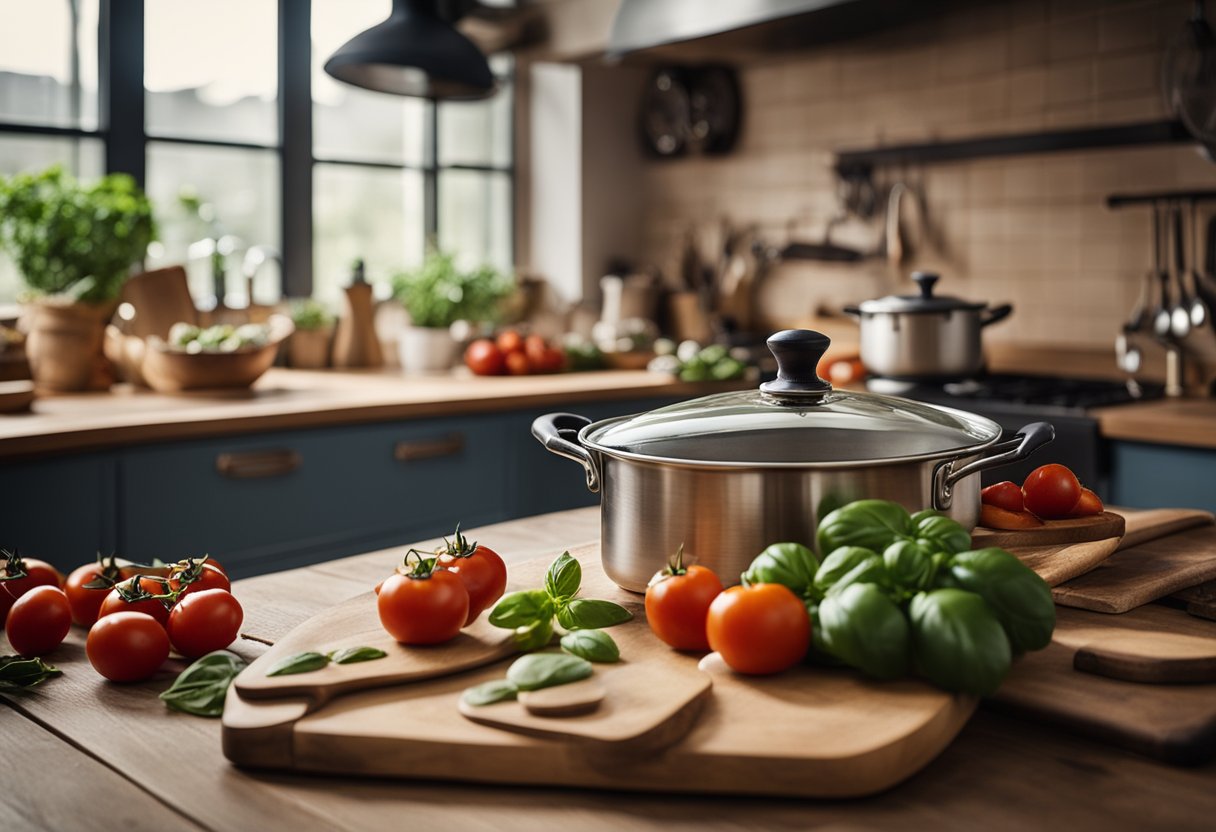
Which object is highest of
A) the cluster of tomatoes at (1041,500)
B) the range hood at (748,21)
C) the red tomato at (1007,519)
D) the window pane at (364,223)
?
the range hood at (748,21)

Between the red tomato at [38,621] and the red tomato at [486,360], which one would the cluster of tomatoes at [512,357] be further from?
the red tomato at [38,621]

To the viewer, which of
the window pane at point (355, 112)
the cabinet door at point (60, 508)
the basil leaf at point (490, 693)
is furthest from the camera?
the window pane at point (355, 112)

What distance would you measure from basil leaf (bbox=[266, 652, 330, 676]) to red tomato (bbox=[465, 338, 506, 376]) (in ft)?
8.35

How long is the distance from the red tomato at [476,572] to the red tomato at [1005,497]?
55cm

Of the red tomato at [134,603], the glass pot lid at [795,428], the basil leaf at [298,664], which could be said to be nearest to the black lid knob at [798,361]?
the glass pot lid at [795,428]

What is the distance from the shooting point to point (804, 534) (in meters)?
0.97

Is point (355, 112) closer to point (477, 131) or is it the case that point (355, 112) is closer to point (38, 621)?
point (477, 131)

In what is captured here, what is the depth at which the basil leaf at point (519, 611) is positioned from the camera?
36.9 inches

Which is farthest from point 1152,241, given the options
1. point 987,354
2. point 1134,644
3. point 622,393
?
point 1134,644

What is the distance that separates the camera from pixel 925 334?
2.65 metres

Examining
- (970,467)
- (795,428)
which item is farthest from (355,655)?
(970,467)

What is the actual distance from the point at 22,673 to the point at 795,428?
675 millimetres

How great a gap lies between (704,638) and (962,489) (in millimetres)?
314

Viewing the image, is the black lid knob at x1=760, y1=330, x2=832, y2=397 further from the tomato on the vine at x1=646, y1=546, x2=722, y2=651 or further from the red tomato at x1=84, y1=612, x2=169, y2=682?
the red tomato at x1=84, y1=612, x2=169, y2=682
